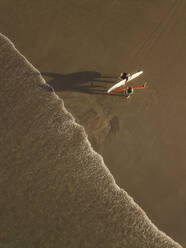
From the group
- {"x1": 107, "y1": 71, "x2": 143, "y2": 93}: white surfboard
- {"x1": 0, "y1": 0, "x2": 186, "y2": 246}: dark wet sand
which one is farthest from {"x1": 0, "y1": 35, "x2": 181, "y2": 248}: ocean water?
{"x1": 107, "y1": 71, "x2": 143, "y2": 93}: white surfboard

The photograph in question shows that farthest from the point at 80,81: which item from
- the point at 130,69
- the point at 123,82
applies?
the point at 130,69

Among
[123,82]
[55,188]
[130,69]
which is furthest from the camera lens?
[130,69]

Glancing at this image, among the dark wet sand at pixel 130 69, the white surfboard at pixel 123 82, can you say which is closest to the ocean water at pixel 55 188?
the dark wet sand at pixel 130 69

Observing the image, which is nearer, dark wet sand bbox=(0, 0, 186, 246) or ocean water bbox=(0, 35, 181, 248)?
ocean water bbox=(0, 35, 181, 248)

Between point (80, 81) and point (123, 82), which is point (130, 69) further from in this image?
point (80, 81)

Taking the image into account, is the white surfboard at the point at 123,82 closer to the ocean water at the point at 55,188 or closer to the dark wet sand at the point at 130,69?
the dark wet sand at the point at 130,69

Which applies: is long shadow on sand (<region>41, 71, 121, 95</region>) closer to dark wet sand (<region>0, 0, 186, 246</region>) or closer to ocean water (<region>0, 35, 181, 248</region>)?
dark wet sand (<region>0, 0, 186, 246</region>)

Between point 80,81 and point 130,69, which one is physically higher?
point 130,69
